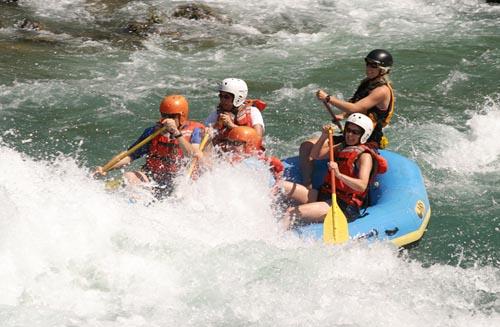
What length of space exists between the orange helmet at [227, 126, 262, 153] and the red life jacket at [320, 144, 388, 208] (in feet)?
2.26

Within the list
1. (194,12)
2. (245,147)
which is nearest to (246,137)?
(245,147)

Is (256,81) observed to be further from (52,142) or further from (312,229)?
(312,229)

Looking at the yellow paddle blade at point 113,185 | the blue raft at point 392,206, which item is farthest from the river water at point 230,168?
the yellow paddle blade at point 113,185

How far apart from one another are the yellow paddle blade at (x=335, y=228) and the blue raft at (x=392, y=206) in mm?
92

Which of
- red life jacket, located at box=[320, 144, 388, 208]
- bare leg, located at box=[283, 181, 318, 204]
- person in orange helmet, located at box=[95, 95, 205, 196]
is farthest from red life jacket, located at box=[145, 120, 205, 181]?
red life jacket, located at box=[320, 144, 388, 208]

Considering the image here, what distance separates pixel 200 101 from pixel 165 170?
396 centimetres

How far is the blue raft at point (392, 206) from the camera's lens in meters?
6.59

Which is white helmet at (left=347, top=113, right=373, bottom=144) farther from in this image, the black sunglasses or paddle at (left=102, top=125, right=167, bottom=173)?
paddle at (left=102, top=125, right=167, bottom=173)

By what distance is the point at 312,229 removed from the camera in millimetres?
6512

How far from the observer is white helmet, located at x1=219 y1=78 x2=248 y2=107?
711cm

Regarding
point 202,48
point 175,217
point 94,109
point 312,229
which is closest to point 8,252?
point 175,217

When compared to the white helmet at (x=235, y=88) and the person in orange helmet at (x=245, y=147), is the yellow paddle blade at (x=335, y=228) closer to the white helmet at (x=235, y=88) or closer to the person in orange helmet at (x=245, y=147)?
the person in orange helmet at (x=245, y=147)

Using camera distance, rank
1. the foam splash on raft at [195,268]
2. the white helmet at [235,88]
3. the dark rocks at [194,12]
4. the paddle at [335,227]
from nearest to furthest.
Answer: the foam splash on raft at [195,268] < the paddle at [335,227] < the white helmet at [235,88] < the dark rocks at [194,12]

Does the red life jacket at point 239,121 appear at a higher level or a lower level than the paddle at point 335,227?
higher
